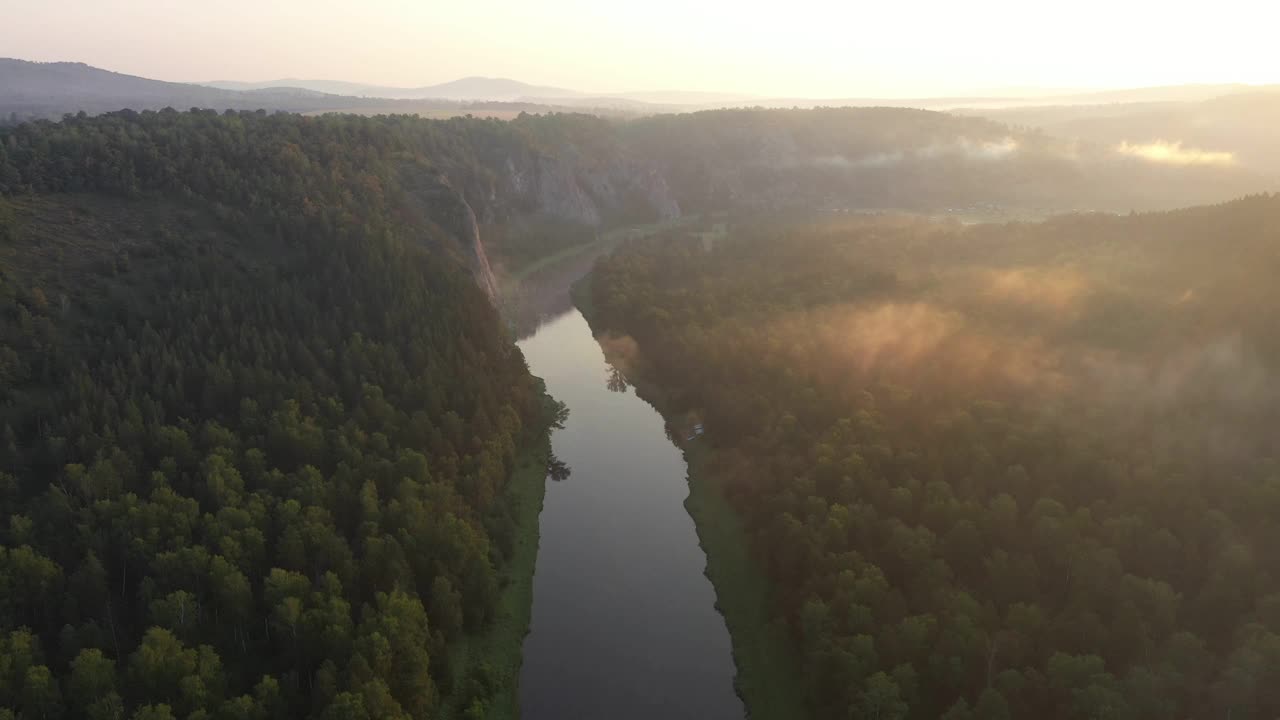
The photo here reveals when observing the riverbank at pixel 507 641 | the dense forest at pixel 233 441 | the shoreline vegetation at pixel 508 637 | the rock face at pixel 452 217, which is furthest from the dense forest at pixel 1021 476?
the rock face at pixel 452 217

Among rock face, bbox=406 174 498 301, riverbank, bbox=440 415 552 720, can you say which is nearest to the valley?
riverbank, bbox=440 415 552 720

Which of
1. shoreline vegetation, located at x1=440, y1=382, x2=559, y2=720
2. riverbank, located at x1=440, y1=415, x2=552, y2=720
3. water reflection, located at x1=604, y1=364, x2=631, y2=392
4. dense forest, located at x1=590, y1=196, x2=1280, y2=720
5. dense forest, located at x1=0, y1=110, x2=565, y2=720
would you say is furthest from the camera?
water reflection, located at x1=604, y1=364, x2=631, y2=392

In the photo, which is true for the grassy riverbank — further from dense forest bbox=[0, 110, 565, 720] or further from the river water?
dense forest bbox=[0, 110, 565, 720]

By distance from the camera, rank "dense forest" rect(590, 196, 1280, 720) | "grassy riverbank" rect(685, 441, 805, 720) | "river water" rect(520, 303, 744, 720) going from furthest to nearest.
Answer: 1. "river water" rect(520, 303, 744, 720)
2. "grassy riverbank" rect(685, 441, 805, 720)
3. "dense forest" rect(590, 196, 1280, 720)

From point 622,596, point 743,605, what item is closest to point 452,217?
point 622,596

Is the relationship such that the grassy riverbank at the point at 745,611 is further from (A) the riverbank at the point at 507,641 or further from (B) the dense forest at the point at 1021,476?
(A) the riverbank at the point at 507,641

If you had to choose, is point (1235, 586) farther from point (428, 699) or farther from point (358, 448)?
point (358, 448)
